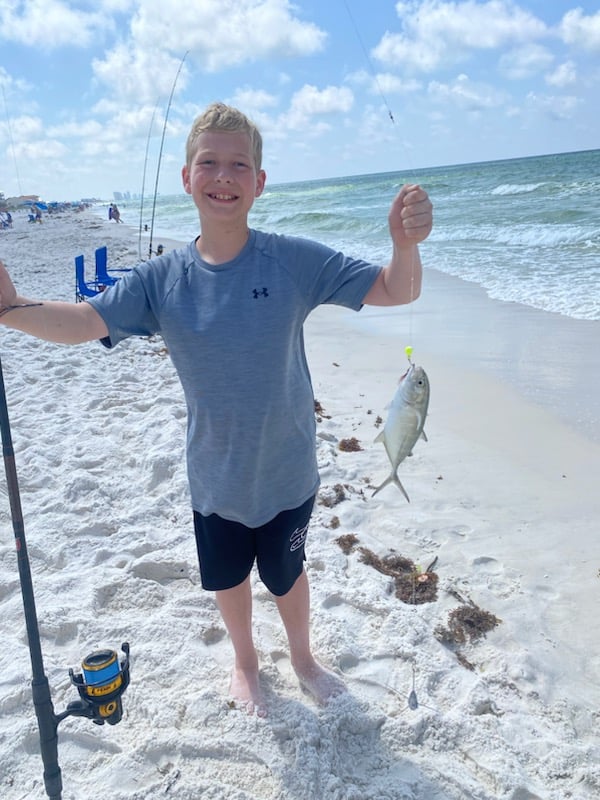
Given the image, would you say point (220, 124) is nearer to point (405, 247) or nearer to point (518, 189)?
point (405, 247)

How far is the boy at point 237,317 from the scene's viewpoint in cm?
190

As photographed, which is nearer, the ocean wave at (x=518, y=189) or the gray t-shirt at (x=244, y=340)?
the gray t-shirt at (x=244, y=340)

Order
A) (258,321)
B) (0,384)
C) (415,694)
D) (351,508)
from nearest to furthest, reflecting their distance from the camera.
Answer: (0,384)
(258,321)
(415,694)
(351,508)

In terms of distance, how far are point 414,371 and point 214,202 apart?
2.79 ft

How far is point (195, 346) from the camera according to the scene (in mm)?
1930

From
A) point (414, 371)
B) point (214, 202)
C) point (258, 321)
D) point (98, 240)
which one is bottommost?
point (98, 240)

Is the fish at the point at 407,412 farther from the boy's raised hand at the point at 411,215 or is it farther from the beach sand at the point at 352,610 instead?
the beach sand at the point at 352,610

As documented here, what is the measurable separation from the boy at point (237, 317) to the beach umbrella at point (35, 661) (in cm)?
39

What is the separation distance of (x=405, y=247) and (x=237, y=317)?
559 millimetres

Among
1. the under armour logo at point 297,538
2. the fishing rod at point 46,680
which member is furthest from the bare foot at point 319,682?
the fishing rod at point 46,680

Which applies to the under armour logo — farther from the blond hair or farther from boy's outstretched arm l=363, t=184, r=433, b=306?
the blond hair

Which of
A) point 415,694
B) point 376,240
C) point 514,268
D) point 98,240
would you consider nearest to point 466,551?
point 415,694

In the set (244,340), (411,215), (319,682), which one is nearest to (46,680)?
(319,682)

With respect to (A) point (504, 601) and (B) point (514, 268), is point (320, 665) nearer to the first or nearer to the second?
(A) point (504, 601)
